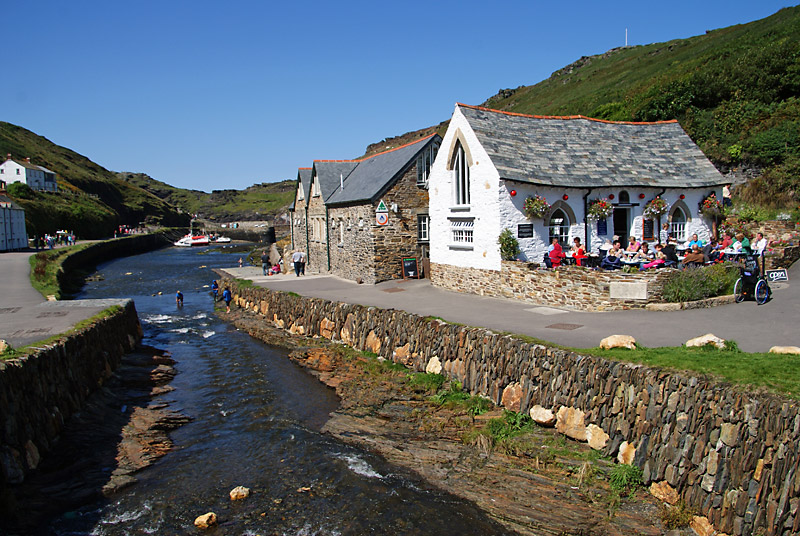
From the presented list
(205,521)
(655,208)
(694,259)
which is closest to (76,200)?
(655,208)

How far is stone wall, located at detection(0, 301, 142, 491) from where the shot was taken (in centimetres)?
900

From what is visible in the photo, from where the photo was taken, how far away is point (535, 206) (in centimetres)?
1831

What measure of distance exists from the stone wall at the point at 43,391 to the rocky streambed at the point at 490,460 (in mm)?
5759

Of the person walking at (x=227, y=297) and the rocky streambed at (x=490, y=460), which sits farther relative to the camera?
the person walking at (x=227, y=297)

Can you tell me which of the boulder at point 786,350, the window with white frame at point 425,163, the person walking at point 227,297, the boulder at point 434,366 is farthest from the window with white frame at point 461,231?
the person walking at point 227,297

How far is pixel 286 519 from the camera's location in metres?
8.52

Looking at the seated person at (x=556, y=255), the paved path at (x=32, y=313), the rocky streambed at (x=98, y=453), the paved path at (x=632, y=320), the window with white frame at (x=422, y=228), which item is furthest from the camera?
the window with white frame at (x=422, y=228)

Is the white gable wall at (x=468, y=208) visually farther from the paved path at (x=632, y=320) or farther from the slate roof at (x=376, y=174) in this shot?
the slate roof at (x=376, y=174)

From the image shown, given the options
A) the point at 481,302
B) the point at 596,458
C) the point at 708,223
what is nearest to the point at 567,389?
the point at 596,458

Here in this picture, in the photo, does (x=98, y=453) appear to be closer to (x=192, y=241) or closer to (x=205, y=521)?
(x=205, y=521)

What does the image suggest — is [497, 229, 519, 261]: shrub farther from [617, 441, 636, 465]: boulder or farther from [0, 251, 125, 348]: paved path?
[0, 251, 125, 348]: paved path

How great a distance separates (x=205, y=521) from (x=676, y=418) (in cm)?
758

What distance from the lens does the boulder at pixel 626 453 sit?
28.7 feet

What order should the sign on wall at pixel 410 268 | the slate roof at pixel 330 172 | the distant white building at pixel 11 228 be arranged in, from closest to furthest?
the sign on wall at pixel 410 268 → the slate roof at pixel 330 172 → the distant white building at pixel 11 228
